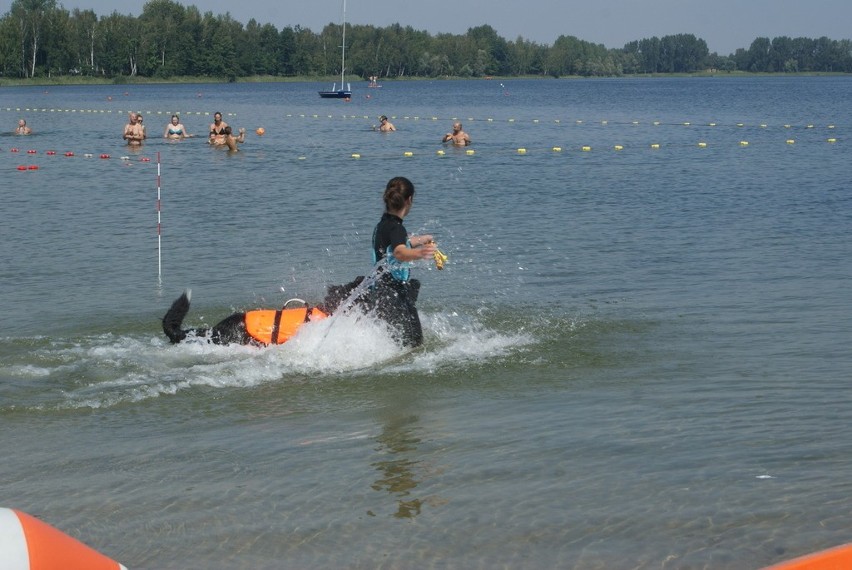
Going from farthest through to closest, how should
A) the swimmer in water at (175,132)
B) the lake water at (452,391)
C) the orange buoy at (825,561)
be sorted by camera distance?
the swimmer in water at (175,132) → the lake water at (452,391) → the orange buoy at (825,561)

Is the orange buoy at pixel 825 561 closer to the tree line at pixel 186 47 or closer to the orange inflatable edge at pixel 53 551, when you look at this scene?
the orange inflatable edge at pixel 53 551

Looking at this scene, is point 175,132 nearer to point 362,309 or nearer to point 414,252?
point 362,309

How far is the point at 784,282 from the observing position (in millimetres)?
13516

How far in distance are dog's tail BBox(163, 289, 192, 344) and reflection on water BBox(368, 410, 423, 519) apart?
7.79ft

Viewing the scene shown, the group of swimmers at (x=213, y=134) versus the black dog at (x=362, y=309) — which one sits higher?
the group of swimmers at (x=213, y=134)

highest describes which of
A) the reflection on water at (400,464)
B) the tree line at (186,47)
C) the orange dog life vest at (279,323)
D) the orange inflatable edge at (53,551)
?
the tree line at (186,47)

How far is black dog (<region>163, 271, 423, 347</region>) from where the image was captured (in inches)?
368

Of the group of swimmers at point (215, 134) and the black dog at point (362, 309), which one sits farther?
the group of swimmers at point (215, 134)

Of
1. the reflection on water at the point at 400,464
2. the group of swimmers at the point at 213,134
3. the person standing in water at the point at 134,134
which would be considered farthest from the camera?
the person standing in water at the point at 134,134

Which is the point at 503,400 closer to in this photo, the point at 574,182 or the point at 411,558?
the point at 411,558

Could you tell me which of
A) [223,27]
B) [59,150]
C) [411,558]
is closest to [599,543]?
[411,558]

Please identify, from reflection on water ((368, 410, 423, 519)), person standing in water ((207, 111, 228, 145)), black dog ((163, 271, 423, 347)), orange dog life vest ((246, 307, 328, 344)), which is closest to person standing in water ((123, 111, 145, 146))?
person standing in water ((207, 111, 228, 145))

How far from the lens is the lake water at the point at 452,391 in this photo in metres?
6.07

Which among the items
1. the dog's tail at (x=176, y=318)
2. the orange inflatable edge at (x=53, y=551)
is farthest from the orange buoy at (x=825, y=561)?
the dog's tail at (x=176, y=318)
